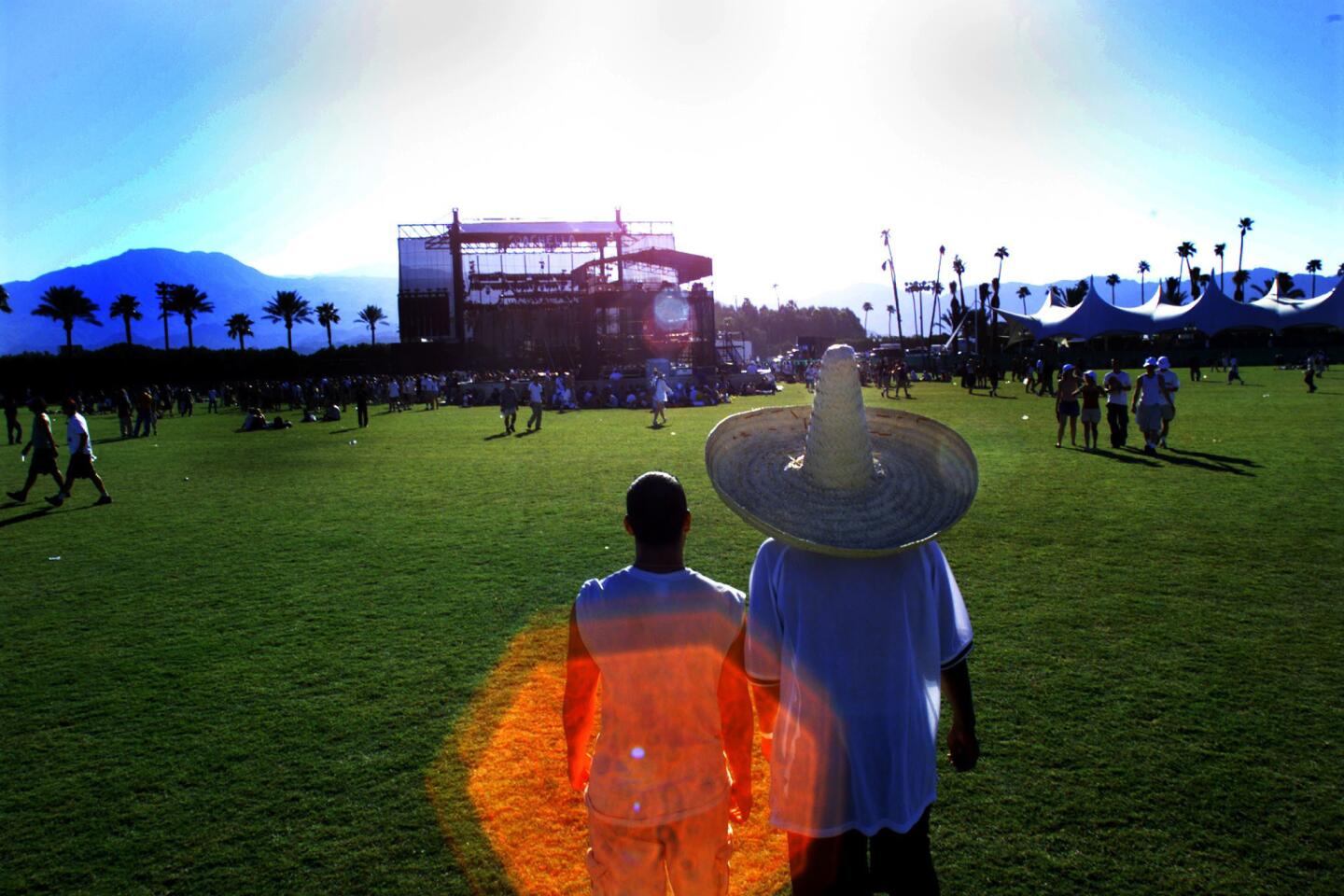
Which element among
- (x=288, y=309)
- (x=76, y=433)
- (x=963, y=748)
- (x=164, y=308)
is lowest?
(x=963, y=748)

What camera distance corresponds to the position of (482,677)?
5.50m

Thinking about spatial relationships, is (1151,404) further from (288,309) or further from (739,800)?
(288,309)

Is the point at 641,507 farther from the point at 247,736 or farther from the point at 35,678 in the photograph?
the point at 35,678

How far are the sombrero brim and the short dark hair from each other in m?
0.15

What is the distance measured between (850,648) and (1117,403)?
1582 cm

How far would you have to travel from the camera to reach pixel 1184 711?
4691mm

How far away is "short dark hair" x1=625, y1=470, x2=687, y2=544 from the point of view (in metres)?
2.41

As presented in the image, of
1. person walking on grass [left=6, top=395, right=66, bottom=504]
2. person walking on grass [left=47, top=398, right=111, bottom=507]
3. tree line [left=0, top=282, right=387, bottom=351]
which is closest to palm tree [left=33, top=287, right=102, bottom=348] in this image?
tree line [left=0, top=282, right=387, bottom=351]

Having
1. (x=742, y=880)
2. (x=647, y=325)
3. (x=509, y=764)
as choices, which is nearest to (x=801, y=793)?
(x=742, y=880)

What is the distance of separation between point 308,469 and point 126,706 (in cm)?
1300

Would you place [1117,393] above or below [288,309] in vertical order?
below

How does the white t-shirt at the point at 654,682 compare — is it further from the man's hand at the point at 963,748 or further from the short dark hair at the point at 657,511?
the man's hand at the point at 963,748

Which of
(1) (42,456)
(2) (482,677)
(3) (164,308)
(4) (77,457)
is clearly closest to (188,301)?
(3) (164,308)

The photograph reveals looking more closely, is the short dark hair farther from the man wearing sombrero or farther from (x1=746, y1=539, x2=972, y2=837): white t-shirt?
(x1=746, y1=539, x2=972, y2=837): white t-shirt
